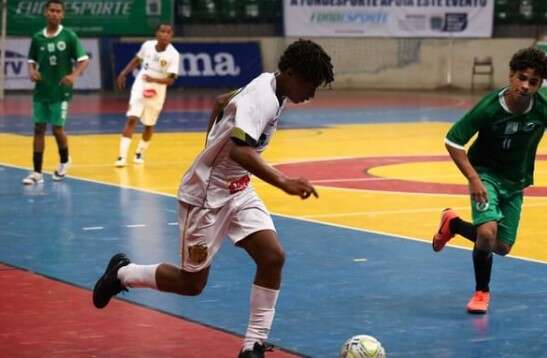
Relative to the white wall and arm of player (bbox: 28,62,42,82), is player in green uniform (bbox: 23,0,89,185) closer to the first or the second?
arm of player (bbox: 28,62,42,82)

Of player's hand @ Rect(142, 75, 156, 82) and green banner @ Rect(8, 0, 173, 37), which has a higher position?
player's hand @ Rect(142, 75, 156, 82)

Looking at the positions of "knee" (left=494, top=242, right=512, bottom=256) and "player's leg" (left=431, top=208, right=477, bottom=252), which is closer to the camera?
"knee" (left=494, top=242, right=512, bottom=256)

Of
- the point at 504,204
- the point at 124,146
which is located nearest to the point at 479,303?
the point at 504,204

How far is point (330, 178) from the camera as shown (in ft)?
59.0

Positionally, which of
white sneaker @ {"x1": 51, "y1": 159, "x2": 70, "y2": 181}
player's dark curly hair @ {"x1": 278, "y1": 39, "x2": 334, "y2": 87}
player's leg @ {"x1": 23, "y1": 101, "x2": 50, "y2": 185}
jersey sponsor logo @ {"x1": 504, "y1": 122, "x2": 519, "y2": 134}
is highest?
player's dark curly hair @ {"x1": 278, "y1": 39, "x2": 334, "y2": 87}

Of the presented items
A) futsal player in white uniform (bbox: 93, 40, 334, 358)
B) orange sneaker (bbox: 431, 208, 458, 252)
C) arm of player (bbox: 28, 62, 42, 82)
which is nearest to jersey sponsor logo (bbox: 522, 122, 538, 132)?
orange sneaker (bbox: 431, 208, 458, 252)

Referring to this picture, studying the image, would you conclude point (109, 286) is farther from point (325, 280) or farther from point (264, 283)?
point (325, 280)

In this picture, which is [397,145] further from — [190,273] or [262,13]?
[262,13]

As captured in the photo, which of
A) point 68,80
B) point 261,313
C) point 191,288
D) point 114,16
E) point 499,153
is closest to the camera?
point 261,313

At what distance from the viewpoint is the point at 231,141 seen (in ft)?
24.9

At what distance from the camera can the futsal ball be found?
291 inches

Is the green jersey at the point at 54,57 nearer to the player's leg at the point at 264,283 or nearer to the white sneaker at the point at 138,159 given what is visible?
the white sneaker at the point at 138,159

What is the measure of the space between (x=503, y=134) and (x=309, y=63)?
2396 mm

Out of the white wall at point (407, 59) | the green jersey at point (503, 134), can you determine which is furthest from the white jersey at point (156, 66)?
the white wall at point (407, 59)
